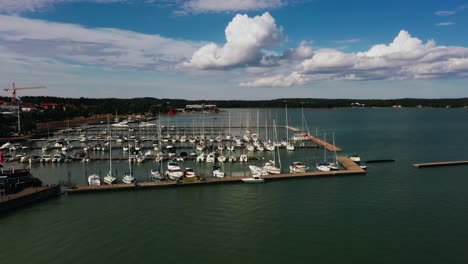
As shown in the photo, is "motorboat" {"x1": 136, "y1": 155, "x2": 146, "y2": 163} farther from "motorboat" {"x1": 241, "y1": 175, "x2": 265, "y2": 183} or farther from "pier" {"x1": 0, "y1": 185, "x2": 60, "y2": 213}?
"motorboat" {"x1": 241, "y1": 175, "x2": 265, "y2": 183}

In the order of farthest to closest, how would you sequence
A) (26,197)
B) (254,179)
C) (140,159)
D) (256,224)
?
(140,159) → (254,179) → (26,197) → (256,224)

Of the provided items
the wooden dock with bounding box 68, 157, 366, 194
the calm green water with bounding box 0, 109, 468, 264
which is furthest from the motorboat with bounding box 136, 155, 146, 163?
the calm green water with bounding box 0, 109, 468, 264

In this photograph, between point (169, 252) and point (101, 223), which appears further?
point (101, 223)

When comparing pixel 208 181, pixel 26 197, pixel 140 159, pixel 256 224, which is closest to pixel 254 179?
pixel 208 181

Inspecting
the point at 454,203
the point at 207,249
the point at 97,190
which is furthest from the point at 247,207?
the point at 454,203

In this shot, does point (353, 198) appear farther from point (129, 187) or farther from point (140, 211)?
point (129, 187)

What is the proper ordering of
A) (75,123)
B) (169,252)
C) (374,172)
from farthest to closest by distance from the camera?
1. (75,123)
2. (374,172)
3. (169,252)

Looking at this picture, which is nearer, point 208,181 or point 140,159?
point 208,181

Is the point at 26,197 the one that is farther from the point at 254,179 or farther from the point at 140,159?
the point at 254,179

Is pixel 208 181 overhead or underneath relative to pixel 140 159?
underneath
